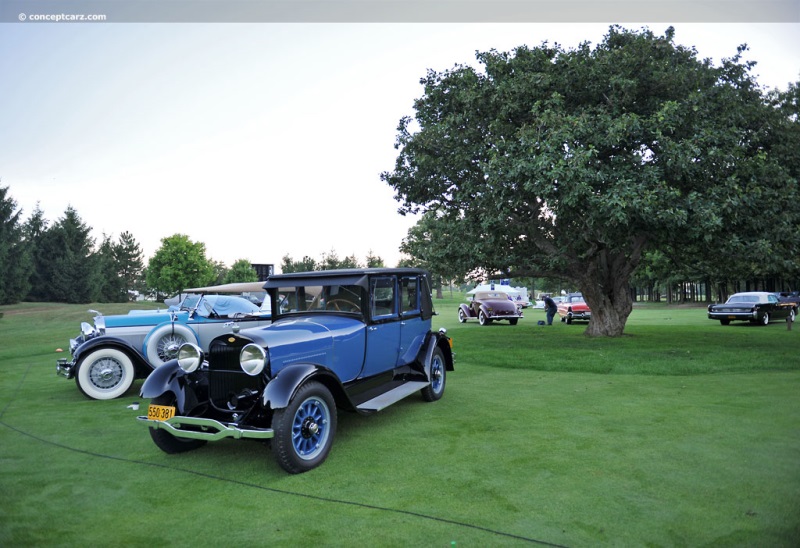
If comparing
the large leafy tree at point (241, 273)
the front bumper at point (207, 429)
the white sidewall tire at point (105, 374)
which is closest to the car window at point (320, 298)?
the front bumper at point (207, 429)

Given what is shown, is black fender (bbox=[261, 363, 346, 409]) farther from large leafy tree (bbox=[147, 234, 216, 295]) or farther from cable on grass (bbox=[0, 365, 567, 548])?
large leafy tree (bbox=[147, 234, 216, 295])

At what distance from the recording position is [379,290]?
644cm

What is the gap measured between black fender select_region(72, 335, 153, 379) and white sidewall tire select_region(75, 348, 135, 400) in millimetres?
63

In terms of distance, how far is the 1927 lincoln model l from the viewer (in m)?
4.64

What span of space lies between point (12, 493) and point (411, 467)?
331 cm

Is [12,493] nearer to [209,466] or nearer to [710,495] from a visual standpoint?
[209,466]

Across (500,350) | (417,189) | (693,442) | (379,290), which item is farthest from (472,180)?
(693,442)

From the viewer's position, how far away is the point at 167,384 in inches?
205

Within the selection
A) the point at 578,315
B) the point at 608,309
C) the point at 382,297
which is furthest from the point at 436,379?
the point at 578,315

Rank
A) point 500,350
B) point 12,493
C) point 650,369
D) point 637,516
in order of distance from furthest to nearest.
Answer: point 500,350
point 650,369
point 12,493
point 637,516

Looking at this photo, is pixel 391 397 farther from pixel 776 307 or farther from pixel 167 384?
pixel 776 307

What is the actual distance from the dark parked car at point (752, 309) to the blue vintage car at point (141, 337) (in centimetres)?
2046

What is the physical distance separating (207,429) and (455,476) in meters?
2.36

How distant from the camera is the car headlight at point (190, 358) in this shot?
515cm
